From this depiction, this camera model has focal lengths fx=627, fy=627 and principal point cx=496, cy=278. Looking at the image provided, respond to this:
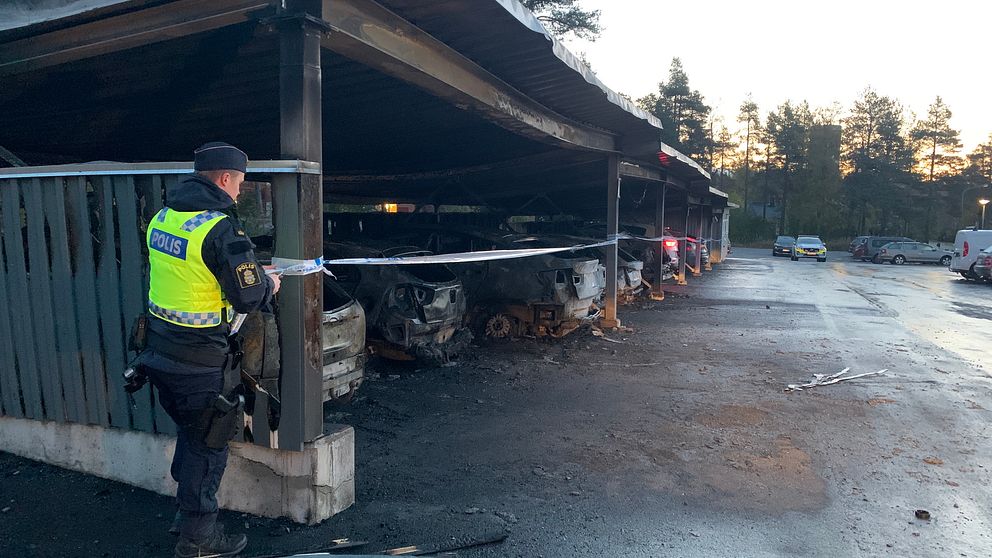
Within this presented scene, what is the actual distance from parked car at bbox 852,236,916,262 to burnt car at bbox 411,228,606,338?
102 ft

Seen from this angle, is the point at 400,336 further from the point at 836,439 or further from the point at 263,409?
the point at 836,439

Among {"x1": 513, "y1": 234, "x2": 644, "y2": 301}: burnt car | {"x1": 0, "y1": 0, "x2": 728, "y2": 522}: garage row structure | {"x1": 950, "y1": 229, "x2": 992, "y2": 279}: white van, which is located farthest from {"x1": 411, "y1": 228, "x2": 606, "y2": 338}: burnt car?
{"x1": 950, "y1": 229, "x2": 992, "y2": 279}: white van

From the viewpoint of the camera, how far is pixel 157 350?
2.99 metres

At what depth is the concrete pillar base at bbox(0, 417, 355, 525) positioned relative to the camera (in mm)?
3605

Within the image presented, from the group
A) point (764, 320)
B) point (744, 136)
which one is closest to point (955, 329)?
point (764, 320)

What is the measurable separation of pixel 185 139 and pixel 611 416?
6.12 meters

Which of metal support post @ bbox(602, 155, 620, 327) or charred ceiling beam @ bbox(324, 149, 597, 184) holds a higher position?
charred ceiling beam @ bbox(324, 149, 597, 184)

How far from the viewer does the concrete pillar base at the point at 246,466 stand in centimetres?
361

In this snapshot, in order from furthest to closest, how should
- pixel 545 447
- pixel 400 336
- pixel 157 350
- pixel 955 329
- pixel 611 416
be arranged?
pixel 955 329 < pixel 400 336 < pixel 611 416 < pixel 545 447 < pixel 157 350

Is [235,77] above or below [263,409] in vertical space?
above

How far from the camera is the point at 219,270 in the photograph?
2.90 metres

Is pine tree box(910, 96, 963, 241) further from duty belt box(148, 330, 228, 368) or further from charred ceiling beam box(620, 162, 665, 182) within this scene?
duty belt box(148, 330, 228, 368)

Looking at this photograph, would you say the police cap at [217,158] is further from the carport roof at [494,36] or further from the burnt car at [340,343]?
the burnt car at [340,343]

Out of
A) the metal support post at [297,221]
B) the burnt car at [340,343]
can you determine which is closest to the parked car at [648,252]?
the burnt car at [340,343]
